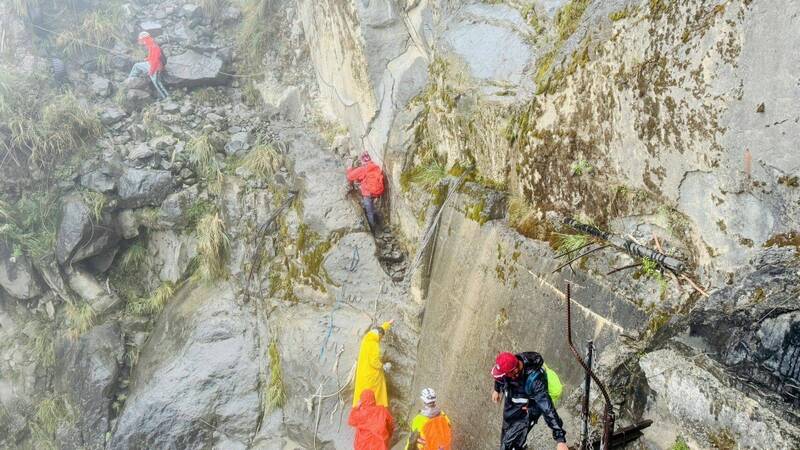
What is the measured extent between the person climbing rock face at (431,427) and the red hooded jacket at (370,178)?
3.15 meters

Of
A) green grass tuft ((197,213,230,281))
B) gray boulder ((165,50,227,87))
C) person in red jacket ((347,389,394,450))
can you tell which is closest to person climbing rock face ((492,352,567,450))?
person in red jacket ((347,389,394,450))

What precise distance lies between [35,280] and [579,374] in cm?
932

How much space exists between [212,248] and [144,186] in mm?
1720

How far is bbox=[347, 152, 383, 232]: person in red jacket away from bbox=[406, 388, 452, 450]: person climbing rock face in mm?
3020

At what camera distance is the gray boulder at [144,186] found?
9719 millimetres

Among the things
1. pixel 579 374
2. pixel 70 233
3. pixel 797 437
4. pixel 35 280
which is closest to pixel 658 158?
pixel 579 374

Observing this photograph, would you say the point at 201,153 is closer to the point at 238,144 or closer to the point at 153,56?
the point at 238,144

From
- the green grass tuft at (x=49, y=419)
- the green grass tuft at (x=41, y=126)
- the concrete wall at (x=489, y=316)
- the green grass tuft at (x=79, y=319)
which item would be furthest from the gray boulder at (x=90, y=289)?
the concrete wall at (x=489, y=316)

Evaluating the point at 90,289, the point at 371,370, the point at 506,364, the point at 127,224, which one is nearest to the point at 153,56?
the point at 127,224

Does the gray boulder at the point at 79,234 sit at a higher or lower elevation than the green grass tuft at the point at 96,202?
lower

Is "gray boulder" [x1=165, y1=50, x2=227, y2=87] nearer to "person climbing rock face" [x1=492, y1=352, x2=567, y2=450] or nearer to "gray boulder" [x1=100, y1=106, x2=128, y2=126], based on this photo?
"gray boulder" [x1=100, y1=106, x2=128, y2=126]

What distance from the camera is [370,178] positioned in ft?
27.4

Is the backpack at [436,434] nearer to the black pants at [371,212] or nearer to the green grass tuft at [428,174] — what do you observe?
the green grass tuft at [428,174]

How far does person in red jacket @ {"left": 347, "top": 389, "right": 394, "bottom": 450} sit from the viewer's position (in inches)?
275
